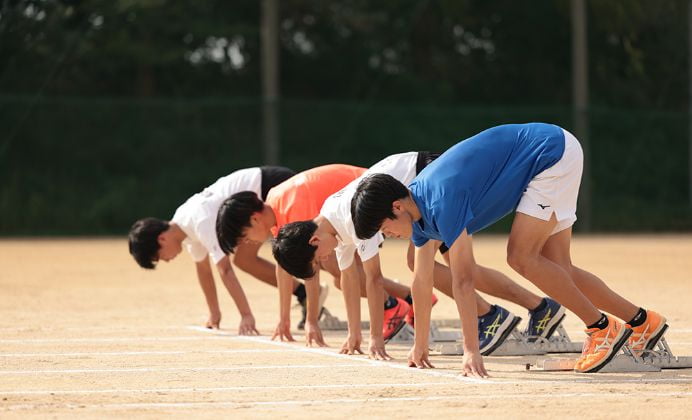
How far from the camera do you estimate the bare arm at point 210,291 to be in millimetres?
11086

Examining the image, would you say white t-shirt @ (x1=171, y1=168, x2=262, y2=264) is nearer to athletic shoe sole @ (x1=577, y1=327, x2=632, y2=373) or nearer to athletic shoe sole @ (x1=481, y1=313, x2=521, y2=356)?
athletic shoe sole @ (x1=481, y1=313, x2=521, y2=356)

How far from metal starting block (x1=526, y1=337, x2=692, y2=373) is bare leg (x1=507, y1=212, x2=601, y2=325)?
0.27m

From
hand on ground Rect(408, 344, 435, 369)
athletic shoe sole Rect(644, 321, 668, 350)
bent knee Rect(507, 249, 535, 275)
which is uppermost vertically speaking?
bent knee Rect(507, 249, 535, 275)

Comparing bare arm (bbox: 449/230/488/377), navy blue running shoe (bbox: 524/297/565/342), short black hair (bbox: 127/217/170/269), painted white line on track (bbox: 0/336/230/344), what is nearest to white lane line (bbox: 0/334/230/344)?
painted white line on track (bbox: 0/336/230/344)

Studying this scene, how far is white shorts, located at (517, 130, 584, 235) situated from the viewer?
789 centimetres

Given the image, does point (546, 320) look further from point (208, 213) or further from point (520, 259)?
point (208, 213)

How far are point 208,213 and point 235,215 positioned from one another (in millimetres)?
1147

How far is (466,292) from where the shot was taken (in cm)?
750

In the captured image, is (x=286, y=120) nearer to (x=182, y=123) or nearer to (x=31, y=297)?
(x=182, y=123)

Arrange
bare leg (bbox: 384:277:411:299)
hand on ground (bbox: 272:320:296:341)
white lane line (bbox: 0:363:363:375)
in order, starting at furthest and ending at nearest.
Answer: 1. bare leg (bbox: 384:277:411:299)
2. hand on ground (bbox: 272:320:296:341)
3. white lane line (bbox: 0:363:363:375)

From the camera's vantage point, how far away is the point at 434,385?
24.1ft

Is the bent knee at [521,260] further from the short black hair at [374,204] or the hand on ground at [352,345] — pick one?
the hand on ground at [352,345]

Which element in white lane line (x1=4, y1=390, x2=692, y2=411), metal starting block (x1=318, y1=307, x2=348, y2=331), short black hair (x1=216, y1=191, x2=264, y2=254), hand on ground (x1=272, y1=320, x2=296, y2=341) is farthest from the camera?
metal starting block (x1=318, y1=307, x2=348, y2=331)

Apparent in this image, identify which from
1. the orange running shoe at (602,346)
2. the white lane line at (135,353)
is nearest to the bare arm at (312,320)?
the white lane line at (135,353)
